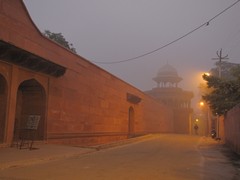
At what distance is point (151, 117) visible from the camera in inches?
1901

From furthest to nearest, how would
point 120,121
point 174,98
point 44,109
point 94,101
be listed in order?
point 174,98 → point 120,121 → point 94,101 → point 44,109

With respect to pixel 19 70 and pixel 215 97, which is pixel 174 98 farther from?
pixel 19 70

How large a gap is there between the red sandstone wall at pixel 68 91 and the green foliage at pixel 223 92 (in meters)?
A: 7.79

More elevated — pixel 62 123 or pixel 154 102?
pixel 154 102

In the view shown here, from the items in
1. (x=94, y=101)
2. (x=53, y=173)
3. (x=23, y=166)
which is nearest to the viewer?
(x=53, y=173)

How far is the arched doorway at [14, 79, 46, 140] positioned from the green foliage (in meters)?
10.1

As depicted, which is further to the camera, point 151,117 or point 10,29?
point 151,117

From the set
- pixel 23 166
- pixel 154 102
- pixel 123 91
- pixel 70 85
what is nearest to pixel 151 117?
pixel 154 102

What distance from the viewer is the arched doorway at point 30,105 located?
18.6 meters

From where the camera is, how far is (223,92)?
23391 millimetres

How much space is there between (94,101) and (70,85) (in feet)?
14.9

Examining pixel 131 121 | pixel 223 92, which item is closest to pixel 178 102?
pixel 131 121

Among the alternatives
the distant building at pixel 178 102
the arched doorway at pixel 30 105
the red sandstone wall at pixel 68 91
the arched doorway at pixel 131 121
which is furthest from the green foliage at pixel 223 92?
the distant building at pixel 178 102

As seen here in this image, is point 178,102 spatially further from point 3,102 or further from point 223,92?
point 3,102
